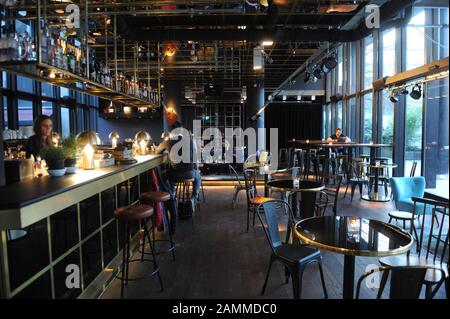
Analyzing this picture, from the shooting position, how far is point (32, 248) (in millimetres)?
2619

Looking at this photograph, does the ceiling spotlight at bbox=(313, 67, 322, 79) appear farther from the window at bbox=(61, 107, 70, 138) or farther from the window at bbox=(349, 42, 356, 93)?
the window at bbox=(61, 107, 70, 138)

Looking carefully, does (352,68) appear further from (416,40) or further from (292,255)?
(292,255)

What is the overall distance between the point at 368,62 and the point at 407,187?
21.9 feet

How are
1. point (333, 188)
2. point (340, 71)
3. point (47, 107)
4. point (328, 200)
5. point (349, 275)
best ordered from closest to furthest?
point (349, 275)
point (328, 200)
point (333, 188)
point (47, 107)
point (340, 71)

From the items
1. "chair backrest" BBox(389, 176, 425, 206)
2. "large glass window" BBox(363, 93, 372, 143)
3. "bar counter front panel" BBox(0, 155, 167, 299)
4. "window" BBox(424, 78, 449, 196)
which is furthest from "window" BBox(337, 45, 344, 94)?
"bar counter front panel" BBox(0, 155, 167, 299)

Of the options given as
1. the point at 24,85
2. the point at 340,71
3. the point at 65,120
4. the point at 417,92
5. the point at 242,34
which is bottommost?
the point at 65,120

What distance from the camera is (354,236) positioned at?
2344 mm

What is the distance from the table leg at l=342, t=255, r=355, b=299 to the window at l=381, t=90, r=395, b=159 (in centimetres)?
699

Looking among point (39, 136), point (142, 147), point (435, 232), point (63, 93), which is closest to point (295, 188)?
point (435, 232)

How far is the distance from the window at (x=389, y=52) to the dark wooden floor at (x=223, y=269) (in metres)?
6.13

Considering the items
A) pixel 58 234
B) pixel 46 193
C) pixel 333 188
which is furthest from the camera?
pixel 333 188
